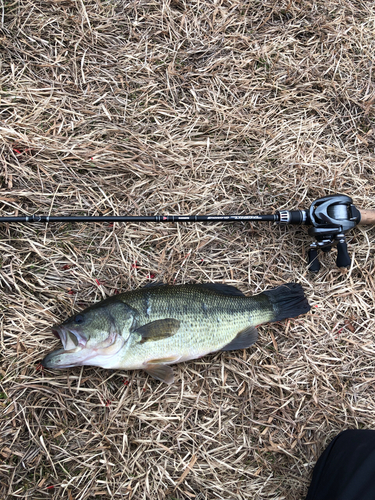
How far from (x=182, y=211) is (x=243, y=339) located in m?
1.24

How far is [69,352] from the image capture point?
2434mm

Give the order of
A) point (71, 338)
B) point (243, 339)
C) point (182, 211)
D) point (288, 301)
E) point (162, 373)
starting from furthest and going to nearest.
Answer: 1. point (182, 211)
2. point (288, 301)
3. point (243, 339)
4. point (162, 373)
5. point (71, 338)

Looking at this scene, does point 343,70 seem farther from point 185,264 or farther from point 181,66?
point 185,264

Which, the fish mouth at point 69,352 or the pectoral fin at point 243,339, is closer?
the fish mouth at point 69,352

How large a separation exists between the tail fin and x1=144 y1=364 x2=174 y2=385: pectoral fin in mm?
978

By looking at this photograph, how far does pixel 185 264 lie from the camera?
9.56 feet

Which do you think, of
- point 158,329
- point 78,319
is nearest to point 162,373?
point 158,329

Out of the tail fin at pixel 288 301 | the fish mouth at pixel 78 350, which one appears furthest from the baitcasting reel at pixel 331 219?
the fish mouth at pixel 78 350

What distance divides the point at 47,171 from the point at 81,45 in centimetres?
124

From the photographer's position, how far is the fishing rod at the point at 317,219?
8.84 ft

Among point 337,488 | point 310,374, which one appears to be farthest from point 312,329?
point 337,488

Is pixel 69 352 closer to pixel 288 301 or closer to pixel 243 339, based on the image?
pixel 243 339

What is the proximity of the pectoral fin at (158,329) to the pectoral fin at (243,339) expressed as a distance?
482mm

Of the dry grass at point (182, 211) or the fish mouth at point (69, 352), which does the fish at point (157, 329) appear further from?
the dry grass at point (182, 211)
